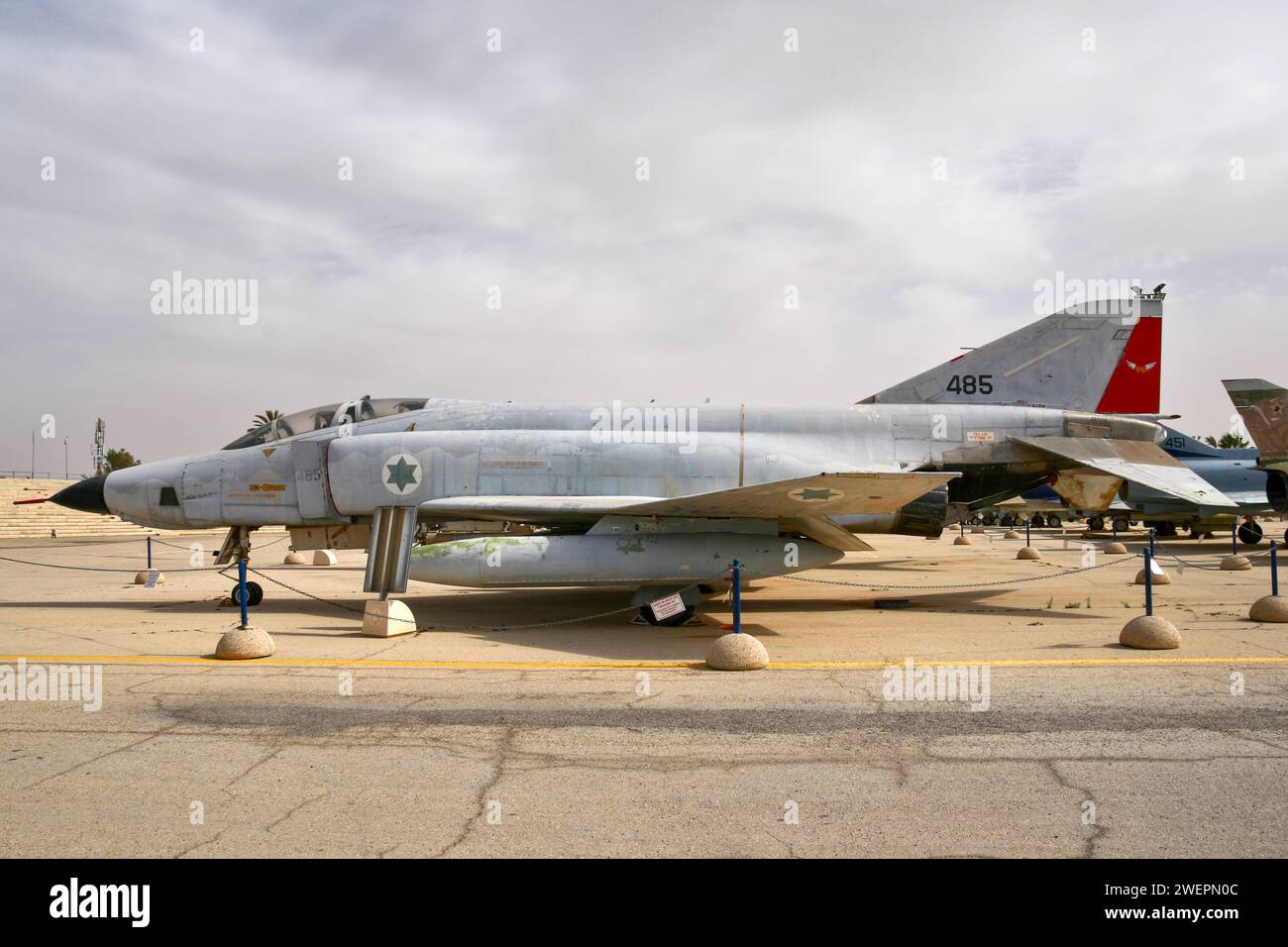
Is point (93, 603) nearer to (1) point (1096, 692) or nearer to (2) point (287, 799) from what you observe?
(2) point (287, 799)

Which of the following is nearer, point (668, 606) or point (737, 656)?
point (737, 656)

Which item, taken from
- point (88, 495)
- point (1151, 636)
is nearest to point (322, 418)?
point (88, 495)

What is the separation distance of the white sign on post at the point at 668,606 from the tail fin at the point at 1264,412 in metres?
18.6

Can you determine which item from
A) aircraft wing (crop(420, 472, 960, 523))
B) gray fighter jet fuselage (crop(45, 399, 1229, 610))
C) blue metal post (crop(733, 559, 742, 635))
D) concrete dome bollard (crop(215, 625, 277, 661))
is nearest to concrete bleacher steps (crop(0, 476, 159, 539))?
gray fighter jet fuselage (crop(45, 399, 1229, 610))

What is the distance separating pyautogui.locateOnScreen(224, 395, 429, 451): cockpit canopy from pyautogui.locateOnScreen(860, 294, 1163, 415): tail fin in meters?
7.69

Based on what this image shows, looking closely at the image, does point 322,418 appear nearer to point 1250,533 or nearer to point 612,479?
point 612,479

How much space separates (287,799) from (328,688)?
9.34ft

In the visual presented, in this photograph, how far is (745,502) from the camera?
416 inches

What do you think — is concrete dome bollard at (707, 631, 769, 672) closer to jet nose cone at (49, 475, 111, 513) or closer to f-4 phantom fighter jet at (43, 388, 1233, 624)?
f-4 phantom fighter jet at (43, 388, 1233, 624)

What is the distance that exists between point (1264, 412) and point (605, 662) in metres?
21.2

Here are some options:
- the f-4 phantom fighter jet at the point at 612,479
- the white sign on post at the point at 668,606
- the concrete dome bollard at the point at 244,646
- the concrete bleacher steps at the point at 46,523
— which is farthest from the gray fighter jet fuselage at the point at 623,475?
the concrete bleacher steps at the point at 46,523

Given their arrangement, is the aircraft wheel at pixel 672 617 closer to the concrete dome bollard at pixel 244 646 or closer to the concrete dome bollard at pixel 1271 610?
the concrete dome bollard at pixel 244 646
